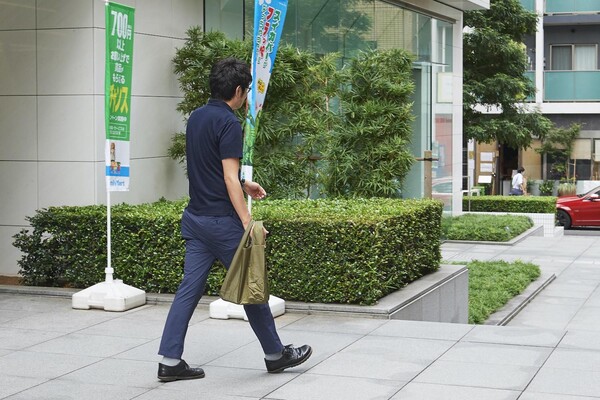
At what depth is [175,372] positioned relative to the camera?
6.83 metres

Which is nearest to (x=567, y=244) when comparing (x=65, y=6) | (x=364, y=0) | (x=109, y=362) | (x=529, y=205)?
(x=529, y=205)

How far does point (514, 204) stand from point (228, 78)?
22225mm

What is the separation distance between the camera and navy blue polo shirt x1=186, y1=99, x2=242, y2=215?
671cm

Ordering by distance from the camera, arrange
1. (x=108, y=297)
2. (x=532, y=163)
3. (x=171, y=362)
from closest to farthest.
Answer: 1. (x=171, y=362)
2. (x=108, y=297)
3. (x=532, y=163)

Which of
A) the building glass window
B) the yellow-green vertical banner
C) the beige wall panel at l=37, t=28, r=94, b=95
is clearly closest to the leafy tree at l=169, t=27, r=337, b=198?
the beige wall panel at l=37, t=28, r=94, b=95

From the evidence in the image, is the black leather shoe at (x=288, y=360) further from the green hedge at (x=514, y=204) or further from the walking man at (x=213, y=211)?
the green hedge at (x=514, y=204)

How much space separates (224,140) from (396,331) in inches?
105

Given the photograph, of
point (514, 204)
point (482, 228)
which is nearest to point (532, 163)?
point (514, 204)

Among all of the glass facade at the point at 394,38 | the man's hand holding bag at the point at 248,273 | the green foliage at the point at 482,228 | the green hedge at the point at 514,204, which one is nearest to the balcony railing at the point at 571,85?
the green hedge at the point at 514,204

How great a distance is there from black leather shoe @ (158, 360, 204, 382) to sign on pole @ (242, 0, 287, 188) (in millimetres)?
2629

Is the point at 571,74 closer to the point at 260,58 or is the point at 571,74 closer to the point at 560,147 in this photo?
the point at 560,147

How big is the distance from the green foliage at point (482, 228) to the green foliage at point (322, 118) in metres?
7.62

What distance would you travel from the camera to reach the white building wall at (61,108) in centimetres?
1169

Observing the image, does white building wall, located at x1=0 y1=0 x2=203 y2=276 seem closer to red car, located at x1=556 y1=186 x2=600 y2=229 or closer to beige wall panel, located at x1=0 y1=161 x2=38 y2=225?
beige wall panel, located at x1=0 y1=161 x2=38 y2=225
